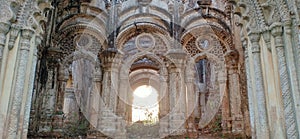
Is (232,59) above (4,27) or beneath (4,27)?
above

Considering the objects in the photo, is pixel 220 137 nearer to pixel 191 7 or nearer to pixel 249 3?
pixel 191 7

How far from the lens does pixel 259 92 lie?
4051 mm

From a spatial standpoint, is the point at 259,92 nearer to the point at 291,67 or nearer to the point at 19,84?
the point at 291,67

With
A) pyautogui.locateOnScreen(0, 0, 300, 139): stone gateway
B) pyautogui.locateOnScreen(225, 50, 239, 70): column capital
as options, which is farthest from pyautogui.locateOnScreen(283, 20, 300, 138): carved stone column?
pyautogui.locateOnScreen(225, 50, 239, 70): column capital

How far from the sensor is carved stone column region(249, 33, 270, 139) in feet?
12.8

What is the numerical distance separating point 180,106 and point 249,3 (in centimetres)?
697

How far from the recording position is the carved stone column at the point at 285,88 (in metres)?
3.51

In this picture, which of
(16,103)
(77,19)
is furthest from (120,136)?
(16,103)

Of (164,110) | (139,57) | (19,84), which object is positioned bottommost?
(19,84)

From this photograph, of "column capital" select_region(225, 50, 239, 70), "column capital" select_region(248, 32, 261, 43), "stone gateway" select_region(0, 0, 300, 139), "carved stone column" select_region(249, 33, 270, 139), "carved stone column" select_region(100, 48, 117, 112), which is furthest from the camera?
"carved stone column" select_region(100, 48, 117, 112)

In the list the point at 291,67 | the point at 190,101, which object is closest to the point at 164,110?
the point at 190,101

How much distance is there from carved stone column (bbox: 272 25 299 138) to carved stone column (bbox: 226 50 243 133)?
Answer: 21.2 feet

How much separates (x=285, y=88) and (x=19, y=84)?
3.31m

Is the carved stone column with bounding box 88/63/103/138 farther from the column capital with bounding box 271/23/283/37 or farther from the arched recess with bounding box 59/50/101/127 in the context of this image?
the column capital with bounding box 271/23/283/37
